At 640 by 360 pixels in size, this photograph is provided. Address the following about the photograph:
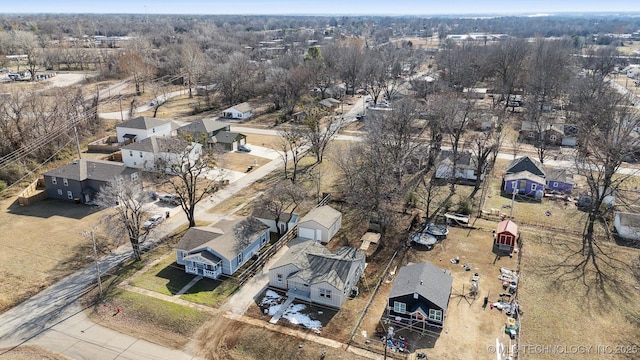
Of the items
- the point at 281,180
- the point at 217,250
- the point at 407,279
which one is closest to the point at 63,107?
the point at 281,180

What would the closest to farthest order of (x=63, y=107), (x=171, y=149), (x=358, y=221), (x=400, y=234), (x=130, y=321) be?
(x=130, y=321) → (x=400, y=234) → (x=358, y=221) → (x=171, y=149) → (x=63, y=107)

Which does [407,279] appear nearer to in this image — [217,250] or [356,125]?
[217,250]

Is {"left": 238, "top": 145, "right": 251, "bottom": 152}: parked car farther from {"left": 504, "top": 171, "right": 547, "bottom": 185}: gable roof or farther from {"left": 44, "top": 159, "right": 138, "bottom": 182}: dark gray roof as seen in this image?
{"left": 504, "top": 171, "right": 547, "bottom": 185}: gable roof

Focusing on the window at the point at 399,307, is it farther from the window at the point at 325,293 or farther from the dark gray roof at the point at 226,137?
the dark gray roof at the point at 226,137

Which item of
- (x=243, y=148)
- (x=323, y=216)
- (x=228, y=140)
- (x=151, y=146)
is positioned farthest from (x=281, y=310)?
(x=228, y=140)

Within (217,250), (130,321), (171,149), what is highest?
(171,149)

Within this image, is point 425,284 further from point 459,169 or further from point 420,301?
point 459,169
